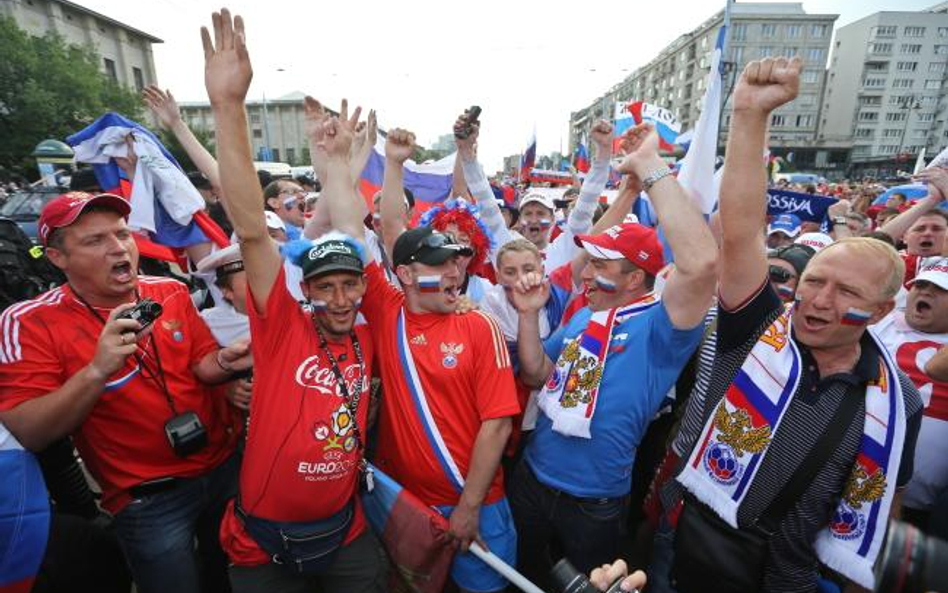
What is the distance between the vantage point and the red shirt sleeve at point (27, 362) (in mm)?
1877

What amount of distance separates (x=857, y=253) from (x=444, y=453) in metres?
1.90

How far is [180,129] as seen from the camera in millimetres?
3406

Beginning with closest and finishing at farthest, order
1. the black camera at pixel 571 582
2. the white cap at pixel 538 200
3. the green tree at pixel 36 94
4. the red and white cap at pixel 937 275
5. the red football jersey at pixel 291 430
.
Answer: the black camera at pixel 571 582 → the red football jersey at pixel 291 430 → the red and white cap at pixel 937 275 → the white cap at pixel 538 200 → the green tree at pixel 36 94

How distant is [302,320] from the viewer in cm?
212

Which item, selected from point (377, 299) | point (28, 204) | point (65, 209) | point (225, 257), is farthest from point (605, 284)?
point (28, 204)

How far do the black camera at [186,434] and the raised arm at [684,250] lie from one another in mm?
2207

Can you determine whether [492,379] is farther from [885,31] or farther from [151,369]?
[885,31]

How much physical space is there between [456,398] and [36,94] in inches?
1391

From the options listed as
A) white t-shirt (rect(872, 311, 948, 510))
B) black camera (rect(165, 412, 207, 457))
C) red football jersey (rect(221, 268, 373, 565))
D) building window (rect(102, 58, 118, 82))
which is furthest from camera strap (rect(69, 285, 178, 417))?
building window (rect(102, 58, 118, 82))

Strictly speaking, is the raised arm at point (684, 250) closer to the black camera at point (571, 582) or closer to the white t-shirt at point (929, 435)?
the black camera at point (571, 582)

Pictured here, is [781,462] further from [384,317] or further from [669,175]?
[384,317]

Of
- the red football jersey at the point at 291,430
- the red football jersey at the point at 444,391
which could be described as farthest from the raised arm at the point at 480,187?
the red football jersey at the point at 291,430

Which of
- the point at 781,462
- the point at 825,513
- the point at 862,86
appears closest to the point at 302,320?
the point at 781,462

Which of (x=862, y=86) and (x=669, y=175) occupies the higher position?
(x=862, y=86)
